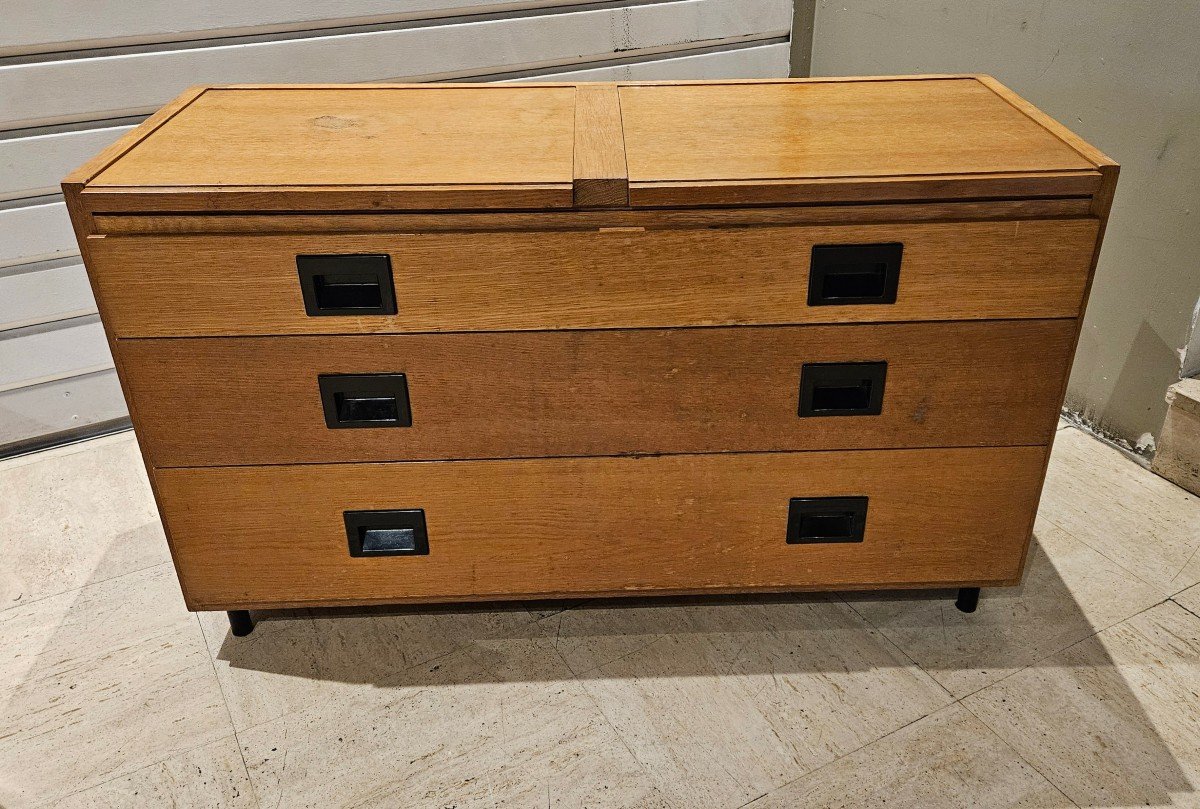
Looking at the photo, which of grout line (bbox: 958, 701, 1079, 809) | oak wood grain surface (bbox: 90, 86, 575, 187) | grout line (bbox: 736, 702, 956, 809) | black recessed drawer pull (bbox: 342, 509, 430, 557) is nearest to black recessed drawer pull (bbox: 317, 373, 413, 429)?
black recessed drawer pull (bbox: 342, 509, 430, 557)

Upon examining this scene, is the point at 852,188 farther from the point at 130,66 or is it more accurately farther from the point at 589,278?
the point at 130,66

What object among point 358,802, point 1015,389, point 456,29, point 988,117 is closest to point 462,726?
point 358,802

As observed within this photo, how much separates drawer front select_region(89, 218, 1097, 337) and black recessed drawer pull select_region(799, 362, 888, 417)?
76 millimetres

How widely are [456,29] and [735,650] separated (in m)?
1.54

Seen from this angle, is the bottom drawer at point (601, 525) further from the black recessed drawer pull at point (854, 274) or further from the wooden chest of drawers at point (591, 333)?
the black recessed drawer pull at point (854, 274)

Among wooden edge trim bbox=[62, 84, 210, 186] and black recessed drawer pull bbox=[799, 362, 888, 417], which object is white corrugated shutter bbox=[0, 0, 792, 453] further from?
black recessed drawer pull bbox=[799, 362, 888, 417]

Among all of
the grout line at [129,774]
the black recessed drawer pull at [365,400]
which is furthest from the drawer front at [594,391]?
the grout line at [129,774]

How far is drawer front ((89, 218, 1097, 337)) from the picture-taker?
1219 mm

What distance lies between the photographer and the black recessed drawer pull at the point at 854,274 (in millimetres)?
1237

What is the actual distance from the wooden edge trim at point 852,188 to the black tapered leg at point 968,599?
70cm

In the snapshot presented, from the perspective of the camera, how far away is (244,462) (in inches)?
53.6

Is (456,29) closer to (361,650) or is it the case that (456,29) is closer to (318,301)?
(318,301)

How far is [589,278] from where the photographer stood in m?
1.24

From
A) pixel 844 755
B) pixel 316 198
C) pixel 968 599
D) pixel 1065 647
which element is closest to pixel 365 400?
pixel 316 198
